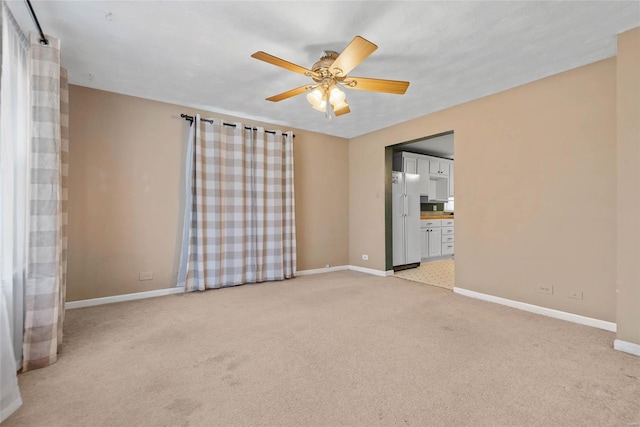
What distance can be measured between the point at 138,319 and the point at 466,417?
9.42 feet

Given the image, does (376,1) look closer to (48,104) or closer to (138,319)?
(48,104)

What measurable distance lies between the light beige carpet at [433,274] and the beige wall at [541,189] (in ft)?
2.34

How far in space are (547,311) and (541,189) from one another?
125cm

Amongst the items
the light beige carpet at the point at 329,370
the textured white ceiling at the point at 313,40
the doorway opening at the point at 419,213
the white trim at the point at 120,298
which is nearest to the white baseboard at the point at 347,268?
the doorway opening at the point at 419,213

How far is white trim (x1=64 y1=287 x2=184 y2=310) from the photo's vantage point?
3163mm

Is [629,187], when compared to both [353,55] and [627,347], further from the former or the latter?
[353,55]

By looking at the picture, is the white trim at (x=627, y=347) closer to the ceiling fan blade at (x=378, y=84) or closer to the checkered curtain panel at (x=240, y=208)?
the ceiling fan blade at (x=378, y=84)

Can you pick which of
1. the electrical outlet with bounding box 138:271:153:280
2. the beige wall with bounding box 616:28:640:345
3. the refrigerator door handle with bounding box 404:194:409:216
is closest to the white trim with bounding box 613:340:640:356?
the beige wall with bounding box 616:28:640:345

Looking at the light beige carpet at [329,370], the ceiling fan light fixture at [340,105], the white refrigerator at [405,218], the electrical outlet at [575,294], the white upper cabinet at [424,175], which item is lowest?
the light beige carpet at [329,370]

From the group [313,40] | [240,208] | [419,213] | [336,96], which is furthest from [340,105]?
[419,213]

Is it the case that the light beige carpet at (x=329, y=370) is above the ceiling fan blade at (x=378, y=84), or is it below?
below

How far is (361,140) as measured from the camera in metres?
5.25

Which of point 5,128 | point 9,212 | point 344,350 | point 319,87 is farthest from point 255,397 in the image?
point 319,87

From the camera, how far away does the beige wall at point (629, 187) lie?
6.97ft
